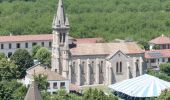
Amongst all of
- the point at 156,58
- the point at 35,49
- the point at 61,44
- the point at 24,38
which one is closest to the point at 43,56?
the point at 35,49

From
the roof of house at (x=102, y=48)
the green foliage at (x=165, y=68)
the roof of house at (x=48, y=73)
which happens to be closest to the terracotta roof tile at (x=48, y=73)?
the roof of house at (x=48, y=73)

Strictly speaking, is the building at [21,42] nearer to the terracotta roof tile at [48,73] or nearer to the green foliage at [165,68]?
the green foliage at [165,68]

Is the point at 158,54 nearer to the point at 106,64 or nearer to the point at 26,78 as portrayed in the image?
the point at 106,64

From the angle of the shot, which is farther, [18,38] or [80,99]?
[18,38]

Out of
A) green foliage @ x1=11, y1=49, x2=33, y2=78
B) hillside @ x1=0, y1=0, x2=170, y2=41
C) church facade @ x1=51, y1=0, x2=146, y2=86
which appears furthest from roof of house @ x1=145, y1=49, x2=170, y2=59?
green foliage @ x1=11, y1=49, x2=33, y2=78

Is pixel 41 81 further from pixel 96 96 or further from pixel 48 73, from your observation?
pixel 96 96

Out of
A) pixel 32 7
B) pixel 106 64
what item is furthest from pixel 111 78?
pixel 32 7
